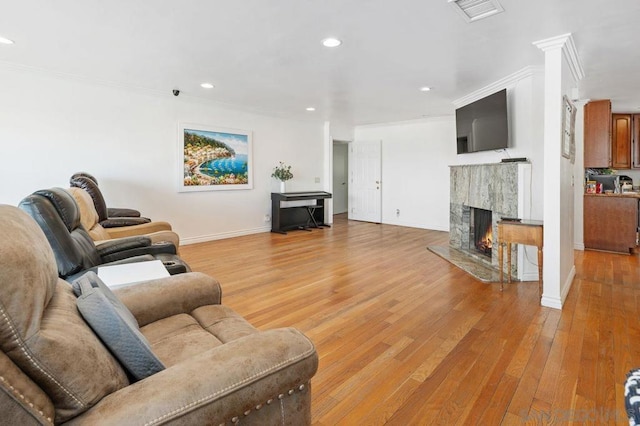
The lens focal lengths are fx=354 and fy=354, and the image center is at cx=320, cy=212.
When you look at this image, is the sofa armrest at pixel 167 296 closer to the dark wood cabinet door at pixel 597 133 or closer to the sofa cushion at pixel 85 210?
the sofa cushion at pixel 85 210

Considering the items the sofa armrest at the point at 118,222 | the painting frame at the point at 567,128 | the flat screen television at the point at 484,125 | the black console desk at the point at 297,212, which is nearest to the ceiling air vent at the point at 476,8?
the painting frame at the point at 567,128

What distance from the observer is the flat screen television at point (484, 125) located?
4.10 m

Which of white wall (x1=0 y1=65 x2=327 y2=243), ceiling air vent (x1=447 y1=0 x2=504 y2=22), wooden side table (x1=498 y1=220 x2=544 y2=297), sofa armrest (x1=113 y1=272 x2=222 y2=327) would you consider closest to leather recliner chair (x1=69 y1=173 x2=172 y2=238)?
white wall (x1=0 y1=65 x2=327 y2=243)

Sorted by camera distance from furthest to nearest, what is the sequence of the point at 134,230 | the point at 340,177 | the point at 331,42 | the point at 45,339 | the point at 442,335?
the point at 340,177, the point at 134,230, the point at 331,42, the point at 442,335, the point at 45,339

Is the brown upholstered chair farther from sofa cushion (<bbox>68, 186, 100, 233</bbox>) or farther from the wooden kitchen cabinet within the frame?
the wooden kitchen cabinet

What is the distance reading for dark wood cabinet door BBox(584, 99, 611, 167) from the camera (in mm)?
5336

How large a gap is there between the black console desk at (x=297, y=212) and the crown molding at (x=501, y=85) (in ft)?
10.3

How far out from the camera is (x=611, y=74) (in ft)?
13.3

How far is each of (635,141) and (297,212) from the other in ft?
19.9

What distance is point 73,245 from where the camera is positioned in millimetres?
1907

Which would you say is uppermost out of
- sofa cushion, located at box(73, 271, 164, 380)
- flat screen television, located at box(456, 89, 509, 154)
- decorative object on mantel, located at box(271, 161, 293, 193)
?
flat screen television, located at box(456, 89, 509, 154)

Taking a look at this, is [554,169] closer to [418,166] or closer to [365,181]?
[418,166]

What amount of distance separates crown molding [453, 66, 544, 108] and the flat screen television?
6.8 inches

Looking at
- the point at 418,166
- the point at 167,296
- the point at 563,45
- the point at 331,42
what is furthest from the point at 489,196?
the point at 167,296
